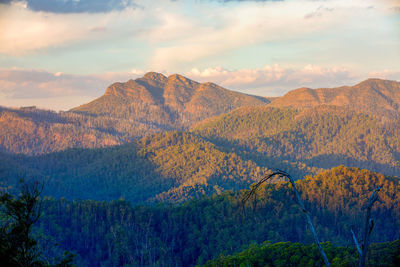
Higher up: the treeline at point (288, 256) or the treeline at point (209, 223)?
the treeline at point (288, 256)

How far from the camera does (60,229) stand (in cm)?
12288

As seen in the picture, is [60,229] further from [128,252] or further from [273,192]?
[273,192]

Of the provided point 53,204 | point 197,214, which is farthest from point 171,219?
point 53,204

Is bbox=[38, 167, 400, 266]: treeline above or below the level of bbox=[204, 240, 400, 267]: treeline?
below

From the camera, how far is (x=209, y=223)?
12350 centimetres

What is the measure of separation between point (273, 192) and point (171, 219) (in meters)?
35.0

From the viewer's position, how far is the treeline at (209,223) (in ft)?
372

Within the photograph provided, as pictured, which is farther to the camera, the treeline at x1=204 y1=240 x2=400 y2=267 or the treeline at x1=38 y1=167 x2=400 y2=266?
the treeline at x1=38 y1=167 x2=400 y2=266

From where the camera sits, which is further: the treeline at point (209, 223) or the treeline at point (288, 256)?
the treeline at point (209, 223)

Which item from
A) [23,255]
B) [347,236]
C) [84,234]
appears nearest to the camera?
[23,255]

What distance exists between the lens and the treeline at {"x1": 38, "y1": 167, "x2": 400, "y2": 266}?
113250 millimetres

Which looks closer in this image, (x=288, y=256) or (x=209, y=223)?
(x=288, y=256)

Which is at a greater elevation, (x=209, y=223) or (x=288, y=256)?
(x=288, y=256)

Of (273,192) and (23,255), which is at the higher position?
(23,255)
